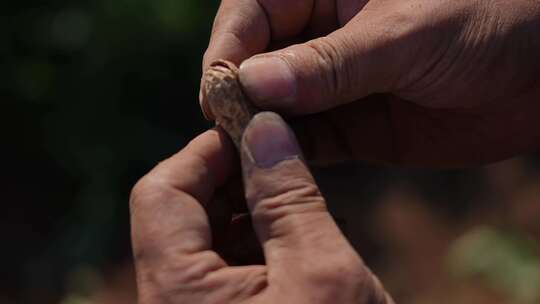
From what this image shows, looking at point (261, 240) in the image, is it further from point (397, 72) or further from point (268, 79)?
point (397, 72)

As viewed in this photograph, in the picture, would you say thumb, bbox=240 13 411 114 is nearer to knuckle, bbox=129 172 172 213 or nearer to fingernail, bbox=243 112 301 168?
fingernail, bbox=243 112 301 168

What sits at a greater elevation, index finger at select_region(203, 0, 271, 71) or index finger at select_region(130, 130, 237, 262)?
index finger at select_region(203, 0, 271, 71)

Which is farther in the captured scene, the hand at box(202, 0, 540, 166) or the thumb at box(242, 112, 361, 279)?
the hand at box(202, 0, 540, 166)

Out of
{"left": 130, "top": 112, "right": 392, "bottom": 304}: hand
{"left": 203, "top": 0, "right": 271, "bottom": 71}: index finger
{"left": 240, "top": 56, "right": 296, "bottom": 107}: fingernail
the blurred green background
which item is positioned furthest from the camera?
the blurred green background

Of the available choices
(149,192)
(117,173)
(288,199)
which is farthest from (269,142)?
(117,173)

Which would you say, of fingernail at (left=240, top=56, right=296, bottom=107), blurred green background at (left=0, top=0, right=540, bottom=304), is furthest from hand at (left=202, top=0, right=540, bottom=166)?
blurred green background at (left=0, top=0, right=540, bottom=304)

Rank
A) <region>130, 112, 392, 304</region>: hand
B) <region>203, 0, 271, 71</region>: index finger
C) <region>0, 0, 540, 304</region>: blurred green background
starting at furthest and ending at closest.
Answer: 1. <region>0, 0, 540, 304</region>: blurred green background
2. <region>203, 0, 271, 71</region>: index finger
3. <region>130, 112, 392, 304</region>: hand

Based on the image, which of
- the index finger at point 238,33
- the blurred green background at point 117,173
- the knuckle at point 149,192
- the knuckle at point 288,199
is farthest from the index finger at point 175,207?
the blurred green background at point 117,173

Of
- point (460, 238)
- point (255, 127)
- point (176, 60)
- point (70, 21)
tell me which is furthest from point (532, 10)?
point (70, 21)
